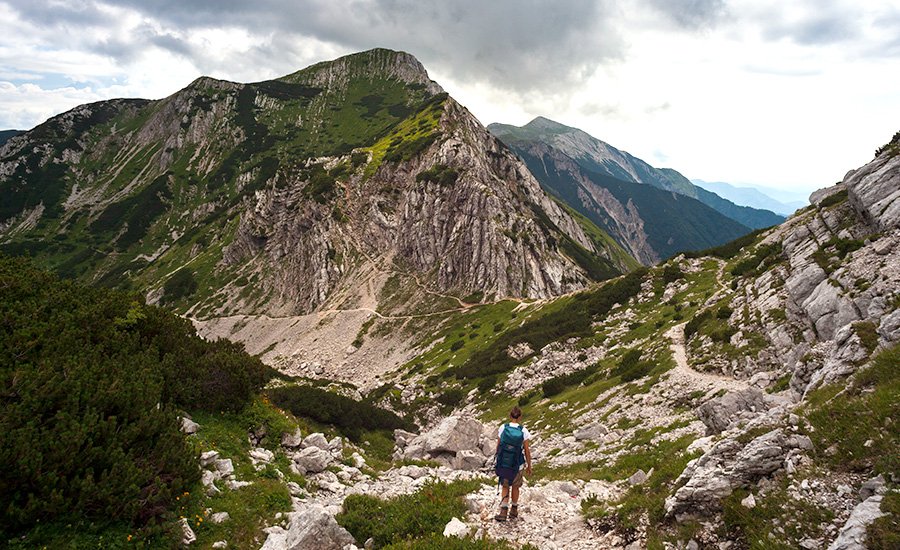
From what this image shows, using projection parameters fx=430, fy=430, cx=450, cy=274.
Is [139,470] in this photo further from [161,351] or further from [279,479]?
[161,351]

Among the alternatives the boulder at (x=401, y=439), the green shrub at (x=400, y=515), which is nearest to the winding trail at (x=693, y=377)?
the green shrub at (x=400, y=515)

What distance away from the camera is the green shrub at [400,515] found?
36.4ft

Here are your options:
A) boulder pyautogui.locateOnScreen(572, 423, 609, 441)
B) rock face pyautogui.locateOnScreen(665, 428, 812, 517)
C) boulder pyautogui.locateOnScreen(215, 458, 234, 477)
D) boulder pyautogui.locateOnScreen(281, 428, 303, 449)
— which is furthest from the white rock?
boulder pyautogui.locateOnScreen(572, 423, 609, 441)

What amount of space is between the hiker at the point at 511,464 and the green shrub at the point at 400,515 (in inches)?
50.2

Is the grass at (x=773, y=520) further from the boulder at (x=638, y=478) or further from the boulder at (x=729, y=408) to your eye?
the boulder at (x=729, y=408)

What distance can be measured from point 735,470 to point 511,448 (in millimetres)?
5350

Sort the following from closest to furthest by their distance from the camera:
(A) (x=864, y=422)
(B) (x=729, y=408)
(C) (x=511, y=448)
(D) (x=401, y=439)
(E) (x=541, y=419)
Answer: (A) (x=864, y=422) < (C) (x=511, y=448) < (B) (x=729, y=408) < (E) (x=541, y=419) < (D) (x=401, y=439)

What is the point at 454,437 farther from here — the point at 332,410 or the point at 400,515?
the point at 400,515

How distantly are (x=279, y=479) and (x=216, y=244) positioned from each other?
549 ft

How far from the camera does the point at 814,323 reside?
84.2 ft

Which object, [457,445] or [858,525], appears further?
[457,445]

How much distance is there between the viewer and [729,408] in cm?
1886

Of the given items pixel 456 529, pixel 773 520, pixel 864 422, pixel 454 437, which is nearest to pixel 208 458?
pixel 456 529

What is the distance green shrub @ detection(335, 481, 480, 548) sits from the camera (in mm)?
11102
